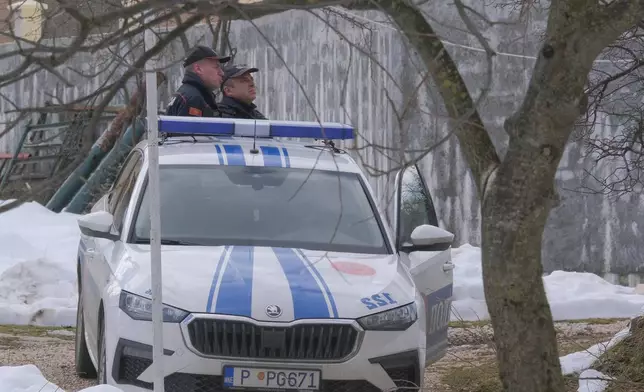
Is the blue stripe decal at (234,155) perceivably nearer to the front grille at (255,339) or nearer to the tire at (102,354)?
the tire at (102,354)

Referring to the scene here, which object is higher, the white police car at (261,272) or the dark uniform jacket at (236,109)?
the dark uniform jacket at (236,109)

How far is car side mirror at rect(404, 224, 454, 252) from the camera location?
281 inches

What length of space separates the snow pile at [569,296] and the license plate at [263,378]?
5.08m

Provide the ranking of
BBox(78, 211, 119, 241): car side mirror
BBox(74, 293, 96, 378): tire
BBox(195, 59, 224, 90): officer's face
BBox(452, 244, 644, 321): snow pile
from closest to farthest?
BBox(78, 211, 119, 241): car side mirror < BBox(74, 293, 96, 378): tire < BBox(195, 59, 224, 90): officer's face < BBox(452, 244, 644, 321): snow pile

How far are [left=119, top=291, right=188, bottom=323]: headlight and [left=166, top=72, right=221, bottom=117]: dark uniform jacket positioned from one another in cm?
289

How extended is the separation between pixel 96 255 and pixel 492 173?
2.91m

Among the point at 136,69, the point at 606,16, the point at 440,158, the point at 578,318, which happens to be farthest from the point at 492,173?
the point at 440,158

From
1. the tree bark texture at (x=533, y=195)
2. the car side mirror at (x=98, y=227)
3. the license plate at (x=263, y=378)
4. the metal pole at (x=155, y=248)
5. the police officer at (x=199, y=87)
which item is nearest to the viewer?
the tree bark texture at (x=533, y=195)

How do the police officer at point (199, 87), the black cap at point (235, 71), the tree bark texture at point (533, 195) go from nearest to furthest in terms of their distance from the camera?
the tree bark texture at point (533, 195), the police officer at point (199, 87), the black cap at point (235, 71)

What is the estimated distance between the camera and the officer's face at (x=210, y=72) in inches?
372

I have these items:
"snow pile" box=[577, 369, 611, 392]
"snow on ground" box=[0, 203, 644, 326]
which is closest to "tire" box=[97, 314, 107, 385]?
"snow pile" box=[577, 369, 611, 392]

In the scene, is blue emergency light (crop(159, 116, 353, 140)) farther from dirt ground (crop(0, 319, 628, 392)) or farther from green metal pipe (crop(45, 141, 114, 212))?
green metal pipe (crop(45, 141, 114, 212))

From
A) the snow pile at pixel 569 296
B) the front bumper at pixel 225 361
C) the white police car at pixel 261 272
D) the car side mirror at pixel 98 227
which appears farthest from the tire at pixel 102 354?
the snow pile at pixel 569 296

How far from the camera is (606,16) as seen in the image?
5.17m
